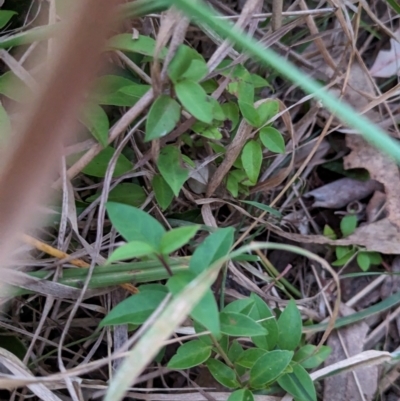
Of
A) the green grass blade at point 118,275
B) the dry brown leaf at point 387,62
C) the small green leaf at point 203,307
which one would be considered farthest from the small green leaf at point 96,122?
the dry brown leaf at point 387,62

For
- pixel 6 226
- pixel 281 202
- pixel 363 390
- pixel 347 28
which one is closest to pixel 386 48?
pixel 347 28

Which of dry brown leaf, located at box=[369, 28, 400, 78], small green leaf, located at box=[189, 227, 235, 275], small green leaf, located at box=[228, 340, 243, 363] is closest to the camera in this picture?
small green leaf, located at box=[189, 227, 235, 275]

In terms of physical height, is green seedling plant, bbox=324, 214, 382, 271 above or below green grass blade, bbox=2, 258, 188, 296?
below

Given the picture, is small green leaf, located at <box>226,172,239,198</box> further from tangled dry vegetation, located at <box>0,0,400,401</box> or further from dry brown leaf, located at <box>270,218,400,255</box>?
dry brown leaf, located at <box>270,218,400,255</box>

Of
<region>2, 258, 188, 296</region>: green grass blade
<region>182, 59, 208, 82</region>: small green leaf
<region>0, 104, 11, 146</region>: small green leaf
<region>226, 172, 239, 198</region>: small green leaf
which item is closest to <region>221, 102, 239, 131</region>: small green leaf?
<region>226, 172, 239, 198</region>: small green leaf

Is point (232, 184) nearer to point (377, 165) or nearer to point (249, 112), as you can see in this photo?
point (249, 112)

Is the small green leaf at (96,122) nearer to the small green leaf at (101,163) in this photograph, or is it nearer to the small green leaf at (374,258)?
the small green leaf at (101,163)

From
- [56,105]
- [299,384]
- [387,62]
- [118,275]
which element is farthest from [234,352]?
[387,62]

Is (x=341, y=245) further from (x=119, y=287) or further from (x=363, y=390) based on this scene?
(x=119, y=287)
